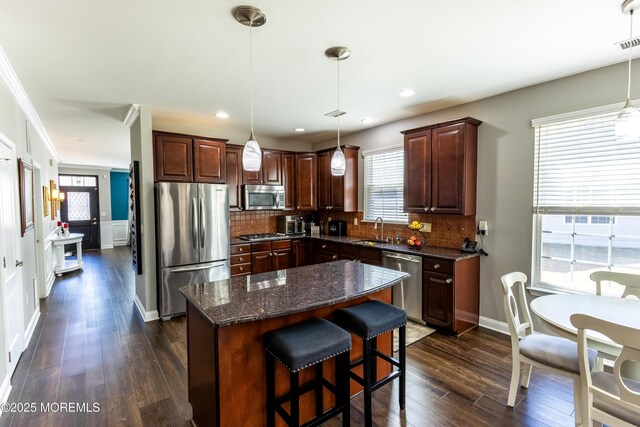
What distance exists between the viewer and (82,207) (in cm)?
959

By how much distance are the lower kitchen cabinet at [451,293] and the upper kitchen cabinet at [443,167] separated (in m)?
0.65

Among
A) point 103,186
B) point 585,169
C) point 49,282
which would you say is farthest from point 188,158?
point 103,186

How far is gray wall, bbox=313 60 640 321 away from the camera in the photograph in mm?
3066

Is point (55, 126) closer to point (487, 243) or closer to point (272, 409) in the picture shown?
point (272, 409)

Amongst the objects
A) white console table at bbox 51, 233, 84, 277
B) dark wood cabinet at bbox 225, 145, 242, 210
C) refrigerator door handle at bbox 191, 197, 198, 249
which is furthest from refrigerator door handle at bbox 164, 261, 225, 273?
white console table at bbox 51, 233, 84, 277

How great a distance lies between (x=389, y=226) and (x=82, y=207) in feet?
31.9

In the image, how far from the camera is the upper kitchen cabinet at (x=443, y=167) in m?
3.54

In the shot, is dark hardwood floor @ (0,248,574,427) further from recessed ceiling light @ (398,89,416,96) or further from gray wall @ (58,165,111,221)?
gray wall @ (58,165,111,221)

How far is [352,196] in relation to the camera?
17.0 ft

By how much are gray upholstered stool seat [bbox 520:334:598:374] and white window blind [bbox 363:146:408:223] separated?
98.7 inches

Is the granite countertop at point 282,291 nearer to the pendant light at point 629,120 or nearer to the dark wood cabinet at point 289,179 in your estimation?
the pendant light at point 629,120

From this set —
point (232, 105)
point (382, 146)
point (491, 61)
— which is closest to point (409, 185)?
point (382, 146)
